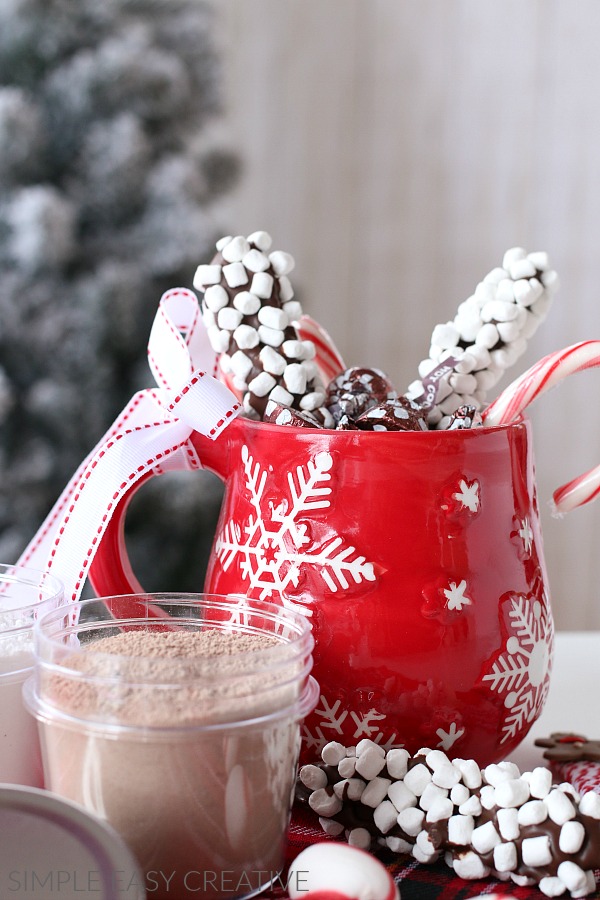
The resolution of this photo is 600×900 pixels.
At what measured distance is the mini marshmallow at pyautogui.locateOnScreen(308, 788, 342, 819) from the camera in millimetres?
459

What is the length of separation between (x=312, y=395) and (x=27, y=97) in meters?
1.17

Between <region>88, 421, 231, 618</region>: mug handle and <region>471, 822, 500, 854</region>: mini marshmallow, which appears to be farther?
<region>88, 421, 231, 618</region>: mug handle

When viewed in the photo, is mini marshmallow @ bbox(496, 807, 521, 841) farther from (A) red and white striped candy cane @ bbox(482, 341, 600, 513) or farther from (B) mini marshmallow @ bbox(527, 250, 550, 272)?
(B) mini marshmallow @ bbox(527, 250, 550, 272)

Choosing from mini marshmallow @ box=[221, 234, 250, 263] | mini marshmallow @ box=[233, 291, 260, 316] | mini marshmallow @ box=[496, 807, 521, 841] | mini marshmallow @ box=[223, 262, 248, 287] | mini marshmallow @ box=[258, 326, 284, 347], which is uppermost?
mini marshmallow @ box=[221, 234, 250, 263]

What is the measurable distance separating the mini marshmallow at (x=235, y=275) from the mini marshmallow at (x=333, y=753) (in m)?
0.26

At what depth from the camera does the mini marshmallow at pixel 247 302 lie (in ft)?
1.80

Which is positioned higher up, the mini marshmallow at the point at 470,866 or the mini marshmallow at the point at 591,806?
the mini marshmallow at the point at 591,806

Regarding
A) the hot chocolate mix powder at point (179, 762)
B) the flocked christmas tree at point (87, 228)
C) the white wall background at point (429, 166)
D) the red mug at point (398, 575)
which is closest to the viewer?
the hot chocolate mix powder at point (179, 762)

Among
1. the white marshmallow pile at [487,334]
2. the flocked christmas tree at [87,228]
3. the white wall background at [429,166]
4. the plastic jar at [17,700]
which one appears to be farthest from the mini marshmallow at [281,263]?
the white wall background at [429,166]

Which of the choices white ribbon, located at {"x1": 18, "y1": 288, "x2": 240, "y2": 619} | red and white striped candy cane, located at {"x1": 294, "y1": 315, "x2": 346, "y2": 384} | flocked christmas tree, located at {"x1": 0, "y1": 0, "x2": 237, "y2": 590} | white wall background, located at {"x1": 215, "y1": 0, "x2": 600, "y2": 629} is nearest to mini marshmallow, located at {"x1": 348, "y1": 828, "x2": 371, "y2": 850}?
white ribbon, located at {"x1": 18, "y1": 288, "x2": 240, "y2": 619}

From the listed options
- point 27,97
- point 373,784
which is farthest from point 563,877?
point 27,97

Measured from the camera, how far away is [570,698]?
74 centimetres

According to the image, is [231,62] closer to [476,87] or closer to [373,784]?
[476,87]

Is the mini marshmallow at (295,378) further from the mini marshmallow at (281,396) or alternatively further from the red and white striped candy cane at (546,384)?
the red and white striped candy cane at (546,384)
